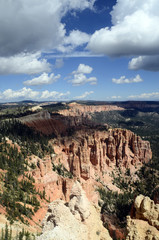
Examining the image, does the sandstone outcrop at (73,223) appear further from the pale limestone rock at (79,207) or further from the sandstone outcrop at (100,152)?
the sandstone outcrop at (100,152)

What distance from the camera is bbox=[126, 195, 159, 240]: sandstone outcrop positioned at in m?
17.2

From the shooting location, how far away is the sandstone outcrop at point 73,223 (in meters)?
15.1

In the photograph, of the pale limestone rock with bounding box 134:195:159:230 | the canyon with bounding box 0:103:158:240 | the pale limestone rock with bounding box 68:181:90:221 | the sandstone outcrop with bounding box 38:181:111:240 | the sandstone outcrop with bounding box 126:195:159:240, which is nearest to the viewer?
the sandstone outcrop with bounding box 38:181:111:240

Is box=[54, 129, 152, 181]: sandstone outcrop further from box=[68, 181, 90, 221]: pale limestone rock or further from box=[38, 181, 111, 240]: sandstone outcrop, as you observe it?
box=[38, 181, 111, 240]: sandstone outcrop

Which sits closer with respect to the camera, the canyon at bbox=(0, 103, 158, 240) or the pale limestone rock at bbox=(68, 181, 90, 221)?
the canyon at bbox=(0, 103, 158, 240)

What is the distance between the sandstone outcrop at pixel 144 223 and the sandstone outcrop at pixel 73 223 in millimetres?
2891

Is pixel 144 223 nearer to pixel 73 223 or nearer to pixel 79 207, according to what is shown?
pixel 79 207

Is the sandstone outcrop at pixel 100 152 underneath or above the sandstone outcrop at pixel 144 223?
underneath

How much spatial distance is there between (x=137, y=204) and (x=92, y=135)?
61836 millimetres

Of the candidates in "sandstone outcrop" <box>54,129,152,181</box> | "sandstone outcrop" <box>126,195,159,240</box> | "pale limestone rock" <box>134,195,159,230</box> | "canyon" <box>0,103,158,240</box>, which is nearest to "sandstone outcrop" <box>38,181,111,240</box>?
"canyon" <box>0,103,158,240</box>

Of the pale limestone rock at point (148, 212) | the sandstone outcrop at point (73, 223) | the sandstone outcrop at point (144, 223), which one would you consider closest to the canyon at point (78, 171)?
the sandstone outcrop at point (73, 223)

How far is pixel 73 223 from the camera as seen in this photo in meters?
17.2

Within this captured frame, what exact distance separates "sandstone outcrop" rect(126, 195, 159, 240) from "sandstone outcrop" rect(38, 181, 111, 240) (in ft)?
9.49

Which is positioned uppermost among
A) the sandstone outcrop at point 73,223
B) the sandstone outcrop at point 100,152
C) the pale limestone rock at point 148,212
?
the sandstone outcrop at point 73,223
